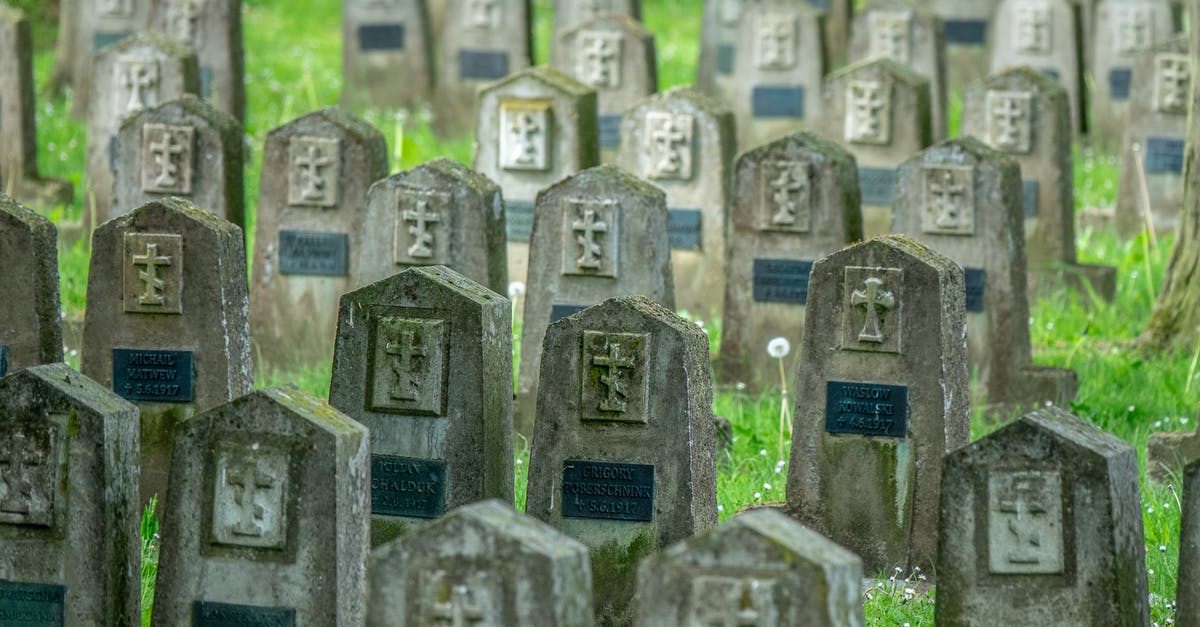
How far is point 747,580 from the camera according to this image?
5.11 metres

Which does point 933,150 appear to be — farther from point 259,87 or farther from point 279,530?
point 259,87

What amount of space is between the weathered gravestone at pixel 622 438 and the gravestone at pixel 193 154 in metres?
3.94

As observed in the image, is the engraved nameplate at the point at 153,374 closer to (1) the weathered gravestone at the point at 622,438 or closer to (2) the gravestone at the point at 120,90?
(1) the weathered gravestone at the point at 622,438

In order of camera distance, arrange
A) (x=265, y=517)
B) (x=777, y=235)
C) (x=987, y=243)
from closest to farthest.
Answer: (x=265, y=517)
(x=987, y=243)
(x=777, y=235)

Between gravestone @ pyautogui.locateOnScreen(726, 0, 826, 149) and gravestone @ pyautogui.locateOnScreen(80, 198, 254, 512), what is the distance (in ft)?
25.6

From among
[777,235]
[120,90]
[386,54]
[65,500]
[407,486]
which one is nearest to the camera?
[65,500]

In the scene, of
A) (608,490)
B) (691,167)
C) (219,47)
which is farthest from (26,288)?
(219,47)

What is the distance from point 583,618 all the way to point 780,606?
520mm

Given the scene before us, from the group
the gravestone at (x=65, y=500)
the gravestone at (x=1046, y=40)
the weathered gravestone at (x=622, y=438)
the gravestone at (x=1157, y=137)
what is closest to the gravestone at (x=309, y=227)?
the weathered gravestone at (x=622, y=438)

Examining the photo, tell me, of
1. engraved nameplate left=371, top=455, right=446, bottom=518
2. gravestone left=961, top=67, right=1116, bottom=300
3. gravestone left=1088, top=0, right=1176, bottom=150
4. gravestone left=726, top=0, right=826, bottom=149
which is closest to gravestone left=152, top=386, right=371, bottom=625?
engraved nameplate left=371, top=455, right=446, bottom=518

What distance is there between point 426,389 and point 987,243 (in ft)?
12.6

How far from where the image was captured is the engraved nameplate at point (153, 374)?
7949 millimetres

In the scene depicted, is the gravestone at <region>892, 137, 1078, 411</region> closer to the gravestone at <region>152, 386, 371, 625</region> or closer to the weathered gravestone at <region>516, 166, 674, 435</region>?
the weathered gravestone at <region>516, 166, 674, 435</region>

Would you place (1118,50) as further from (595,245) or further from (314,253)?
(595,245)
